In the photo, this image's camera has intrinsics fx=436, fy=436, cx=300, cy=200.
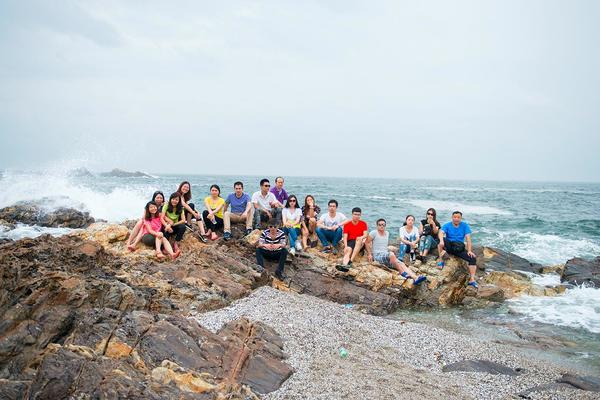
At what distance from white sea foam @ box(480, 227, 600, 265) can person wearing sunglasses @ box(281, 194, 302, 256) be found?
45.9ft

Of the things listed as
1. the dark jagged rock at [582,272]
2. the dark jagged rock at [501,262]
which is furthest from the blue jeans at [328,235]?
the dark jagged rock at [582,272]

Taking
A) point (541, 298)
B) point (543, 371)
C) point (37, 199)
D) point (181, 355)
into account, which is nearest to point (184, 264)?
point (181, 355)

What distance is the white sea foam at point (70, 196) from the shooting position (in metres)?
26.8

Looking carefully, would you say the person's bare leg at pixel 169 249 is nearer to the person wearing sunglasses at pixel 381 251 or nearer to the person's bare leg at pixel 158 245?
the person's bare leg at pixel 158 245

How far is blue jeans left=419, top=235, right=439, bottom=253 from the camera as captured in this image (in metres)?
13.7

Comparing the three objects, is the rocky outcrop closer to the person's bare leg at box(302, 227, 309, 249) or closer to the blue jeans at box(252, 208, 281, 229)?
the person's bare leg at box(302, 227, 309, 249)

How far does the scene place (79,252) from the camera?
9977mm

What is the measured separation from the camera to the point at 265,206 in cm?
1423

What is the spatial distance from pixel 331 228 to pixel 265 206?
2.29 metres

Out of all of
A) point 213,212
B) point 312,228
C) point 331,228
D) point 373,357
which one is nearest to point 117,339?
point 373,357

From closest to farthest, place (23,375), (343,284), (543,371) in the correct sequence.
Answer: (23,375), (543,371), (343,284)

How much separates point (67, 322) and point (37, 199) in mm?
22625

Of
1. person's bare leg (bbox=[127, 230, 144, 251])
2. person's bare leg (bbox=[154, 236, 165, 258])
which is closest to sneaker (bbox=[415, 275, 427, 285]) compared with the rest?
person's bare leg (bbox=[154, 236, 165, 258])

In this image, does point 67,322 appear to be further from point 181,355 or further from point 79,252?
point 79,252
